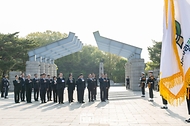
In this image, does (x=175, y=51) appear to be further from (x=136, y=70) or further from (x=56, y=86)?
(x=136, y=70)

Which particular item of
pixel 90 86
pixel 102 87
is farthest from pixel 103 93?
pixel 90 86

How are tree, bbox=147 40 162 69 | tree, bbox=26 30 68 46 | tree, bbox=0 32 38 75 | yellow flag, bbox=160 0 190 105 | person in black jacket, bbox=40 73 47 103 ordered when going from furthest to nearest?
tree, bbox=26 30 68 46 → tree, bbox=147 40 162 69 → tree, bbox=0 32 38 75 → person in black jacket, bbox=40 73 47 103 → yellow flag, bbox=160 0 190 105

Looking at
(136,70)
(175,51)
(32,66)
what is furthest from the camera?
(32,66)

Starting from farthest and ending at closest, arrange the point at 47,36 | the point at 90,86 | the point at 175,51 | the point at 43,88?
the point at 47,36 < the point at 90,86 < the point at 43,88 < the point at 175,51

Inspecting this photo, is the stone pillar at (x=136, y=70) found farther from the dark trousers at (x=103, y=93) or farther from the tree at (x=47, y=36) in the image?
the tree at (x=47, y=36)

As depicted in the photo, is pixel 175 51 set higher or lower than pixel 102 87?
higher

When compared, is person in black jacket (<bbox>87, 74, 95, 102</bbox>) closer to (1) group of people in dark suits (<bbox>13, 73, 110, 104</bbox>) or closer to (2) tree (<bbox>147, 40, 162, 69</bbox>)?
(1) group of people in dark suits (<bbox>13, 73, 110, 104</bbox>)

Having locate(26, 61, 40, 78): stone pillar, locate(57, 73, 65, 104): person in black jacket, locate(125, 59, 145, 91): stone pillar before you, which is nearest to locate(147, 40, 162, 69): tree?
locate(125, 59, 145, 91): stone pillar

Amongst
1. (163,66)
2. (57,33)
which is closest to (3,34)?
(57,33)

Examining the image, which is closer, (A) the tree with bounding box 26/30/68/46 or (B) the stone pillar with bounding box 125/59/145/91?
(B) the stone pillar with bounding box 125/59/145/91

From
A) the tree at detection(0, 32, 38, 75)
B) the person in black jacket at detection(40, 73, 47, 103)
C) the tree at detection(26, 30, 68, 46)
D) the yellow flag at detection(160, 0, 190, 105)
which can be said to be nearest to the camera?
the yellow flag at detection(160, 0, 190, 105)

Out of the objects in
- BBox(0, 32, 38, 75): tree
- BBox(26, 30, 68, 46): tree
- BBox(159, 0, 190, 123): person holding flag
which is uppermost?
BBox(26, 30, 68, 46): tree

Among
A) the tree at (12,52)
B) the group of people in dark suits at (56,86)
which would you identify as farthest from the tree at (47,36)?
the group of people in dark suits at (56,86)

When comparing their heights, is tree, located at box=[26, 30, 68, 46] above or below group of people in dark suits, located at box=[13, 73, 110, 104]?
above
